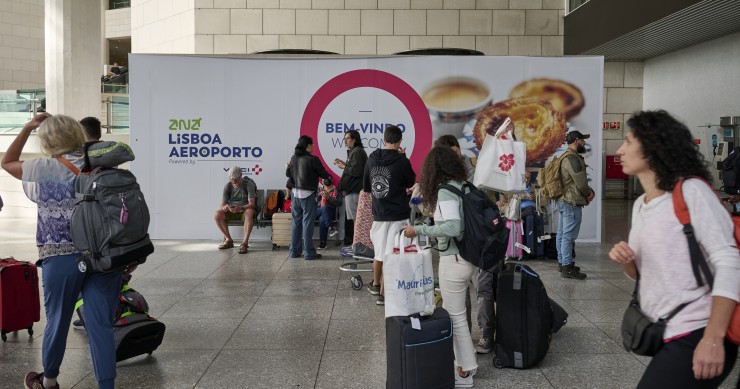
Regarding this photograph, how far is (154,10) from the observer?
18484mm

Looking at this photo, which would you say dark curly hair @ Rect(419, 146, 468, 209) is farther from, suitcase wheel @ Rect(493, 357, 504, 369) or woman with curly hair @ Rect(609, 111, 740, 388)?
woman with curly hair @ Rect(609, 111, 740, 388)

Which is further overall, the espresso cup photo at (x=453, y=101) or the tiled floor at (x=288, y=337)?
the espresso cup photo at (x=453, y=101)

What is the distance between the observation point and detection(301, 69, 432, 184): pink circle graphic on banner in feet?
37.9

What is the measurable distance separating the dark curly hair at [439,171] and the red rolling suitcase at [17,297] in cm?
331

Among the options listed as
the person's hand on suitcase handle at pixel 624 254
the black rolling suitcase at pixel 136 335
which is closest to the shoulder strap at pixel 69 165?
the black rolling suitcase at pixel 136 335

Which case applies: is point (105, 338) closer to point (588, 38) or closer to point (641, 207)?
point (641, 207)

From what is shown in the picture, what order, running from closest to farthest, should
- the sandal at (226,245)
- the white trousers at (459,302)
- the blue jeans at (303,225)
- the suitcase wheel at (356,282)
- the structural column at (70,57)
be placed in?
the white trousers at (459,302)
the suitcase wheel at (356,282)
the blue jeans at (303,225)
the sandal at (226,245)
the structural column at (70,57)

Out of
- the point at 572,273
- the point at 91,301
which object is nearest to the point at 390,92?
the point at 572,273

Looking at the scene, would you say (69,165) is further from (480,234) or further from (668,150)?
(668,150)

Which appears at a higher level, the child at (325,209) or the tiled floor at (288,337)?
the child at (325,209)

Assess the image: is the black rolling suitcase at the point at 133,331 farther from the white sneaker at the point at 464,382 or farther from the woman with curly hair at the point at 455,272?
the white sneaker at the point at 464,382

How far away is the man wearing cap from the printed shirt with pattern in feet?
19.2

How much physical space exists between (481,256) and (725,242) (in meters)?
2.14

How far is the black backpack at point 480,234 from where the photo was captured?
14.7 feet
